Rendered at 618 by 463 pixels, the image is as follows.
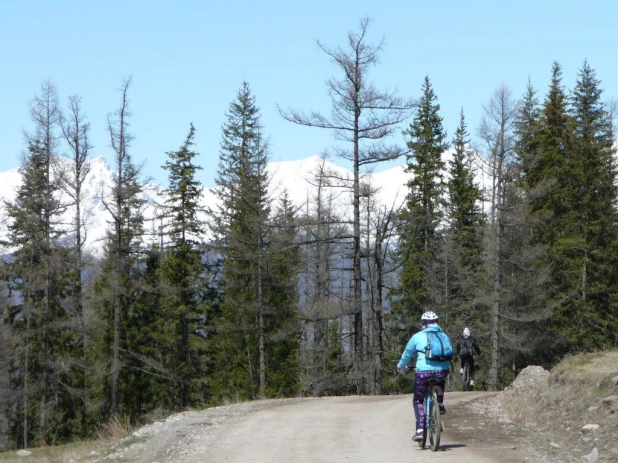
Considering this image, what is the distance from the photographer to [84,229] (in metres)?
41.6

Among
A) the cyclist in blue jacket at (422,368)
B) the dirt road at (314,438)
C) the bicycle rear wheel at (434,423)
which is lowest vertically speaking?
the dirt road at (314,438)

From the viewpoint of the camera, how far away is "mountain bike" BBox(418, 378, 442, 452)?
447 inches

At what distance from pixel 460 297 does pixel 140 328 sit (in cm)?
1882

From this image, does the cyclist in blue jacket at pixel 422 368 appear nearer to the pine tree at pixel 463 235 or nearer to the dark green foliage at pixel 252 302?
the dark green foliage at pixel 252 302

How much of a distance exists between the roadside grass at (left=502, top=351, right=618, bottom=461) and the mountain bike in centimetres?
169

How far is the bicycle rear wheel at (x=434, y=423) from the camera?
11336 millimetres

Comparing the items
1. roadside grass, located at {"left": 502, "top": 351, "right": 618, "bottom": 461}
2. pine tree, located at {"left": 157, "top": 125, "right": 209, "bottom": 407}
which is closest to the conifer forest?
pine tree, located at {"left": 157, "top": 125, "right": 209, "bottom": 407}

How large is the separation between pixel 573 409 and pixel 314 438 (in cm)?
487

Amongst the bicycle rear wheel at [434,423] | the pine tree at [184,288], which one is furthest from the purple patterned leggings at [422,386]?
the pine tree at [184,288]

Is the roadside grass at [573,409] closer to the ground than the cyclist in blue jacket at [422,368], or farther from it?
closer to the ground

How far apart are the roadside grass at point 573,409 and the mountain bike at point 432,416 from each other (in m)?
1.69

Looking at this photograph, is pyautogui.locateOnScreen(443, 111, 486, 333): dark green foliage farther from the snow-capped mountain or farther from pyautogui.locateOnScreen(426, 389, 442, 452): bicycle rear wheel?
pyautogui.locateOnScreen(426, 389, 442, 452): bicycle rear wheel

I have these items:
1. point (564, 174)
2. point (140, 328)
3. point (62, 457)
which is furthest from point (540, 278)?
point (62, 457)

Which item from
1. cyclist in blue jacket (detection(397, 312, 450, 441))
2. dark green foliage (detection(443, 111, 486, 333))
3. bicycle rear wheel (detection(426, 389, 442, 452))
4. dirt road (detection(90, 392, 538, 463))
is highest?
dark green foliage (detection(443, 111, 486, 333))
